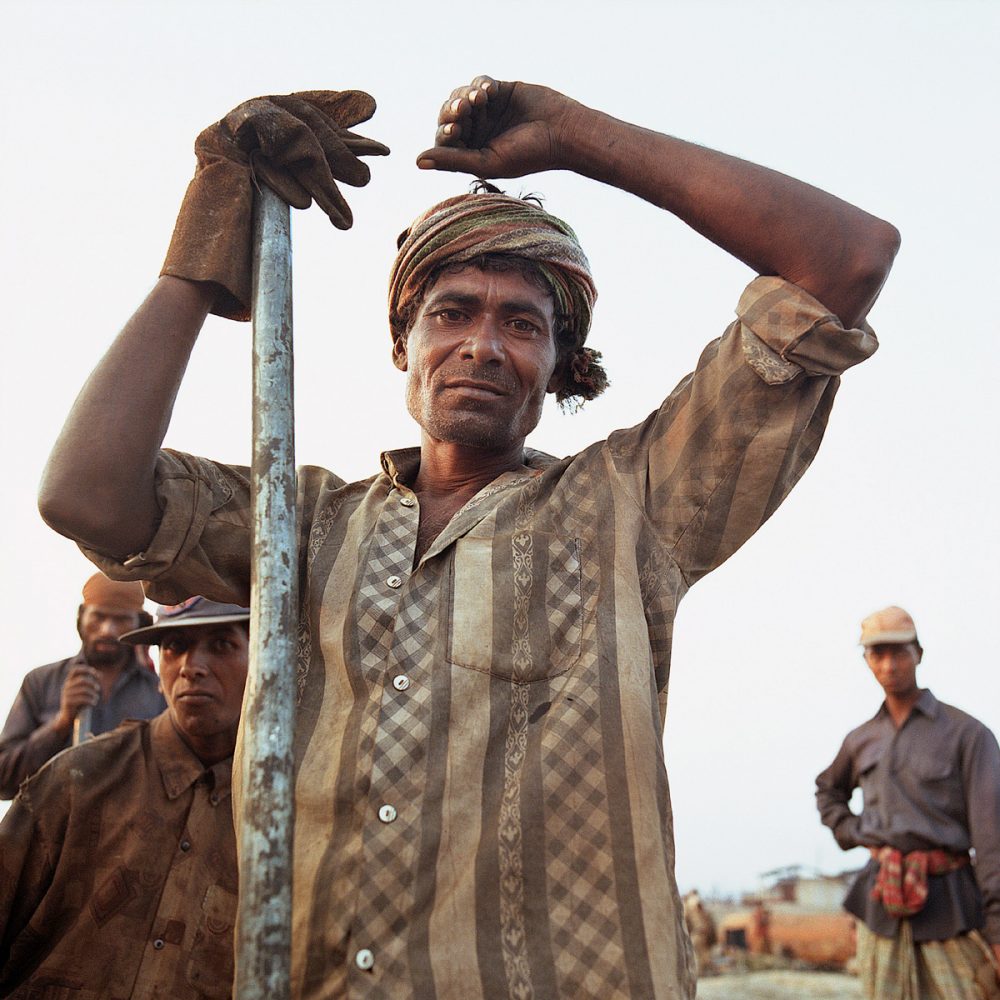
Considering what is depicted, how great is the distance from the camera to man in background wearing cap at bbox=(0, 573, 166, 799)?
589 centimetres

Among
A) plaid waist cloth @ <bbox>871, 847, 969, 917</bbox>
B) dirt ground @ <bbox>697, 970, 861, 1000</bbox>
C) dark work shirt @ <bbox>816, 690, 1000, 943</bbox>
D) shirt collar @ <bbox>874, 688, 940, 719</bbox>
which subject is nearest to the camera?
dark work shirt @ <bbox>816, 690, 1000, 943</bbox>

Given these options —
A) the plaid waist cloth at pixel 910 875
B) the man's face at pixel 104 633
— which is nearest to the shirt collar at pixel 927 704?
the plaid waist cloth at pixel 910 875

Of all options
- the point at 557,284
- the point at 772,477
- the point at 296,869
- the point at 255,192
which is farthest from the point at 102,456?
the point at 772,477

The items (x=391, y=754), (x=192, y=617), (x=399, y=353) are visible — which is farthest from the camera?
(x=192, y=617)

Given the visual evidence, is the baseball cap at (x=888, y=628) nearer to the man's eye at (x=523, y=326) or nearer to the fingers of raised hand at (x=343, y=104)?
the man's eye at (x=523, y=326)

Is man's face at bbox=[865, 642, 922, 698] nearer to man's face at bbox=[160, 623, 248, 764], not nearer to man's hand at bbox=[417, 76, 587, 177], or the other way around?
man's face at bbox=[160, 623, 248, 764]

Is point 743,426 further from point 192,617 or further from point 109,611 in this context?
point 109,611

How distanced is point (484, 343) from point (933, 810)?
509 centimetres

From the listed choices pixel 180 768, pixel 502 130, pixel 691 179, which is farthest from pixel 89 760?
pixel 691 179

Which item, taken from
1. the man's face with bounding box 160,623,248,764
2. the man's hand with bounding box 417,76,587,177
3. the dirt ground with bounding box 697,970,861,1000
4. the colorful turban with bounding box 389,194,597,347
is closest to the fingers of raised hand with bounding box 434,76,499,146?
the man's hand with bounding box 417,76,587,177

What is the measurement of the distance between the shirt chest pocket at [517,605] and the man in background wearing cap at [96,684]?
382cm

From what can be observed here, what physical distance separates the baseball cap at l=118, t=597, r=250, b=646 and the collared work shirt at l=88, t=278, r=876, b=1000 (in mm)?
1813

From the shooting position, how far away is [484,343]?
2.79 metres

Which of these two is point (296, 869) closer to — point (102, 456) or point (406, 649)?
point (406, 649)
